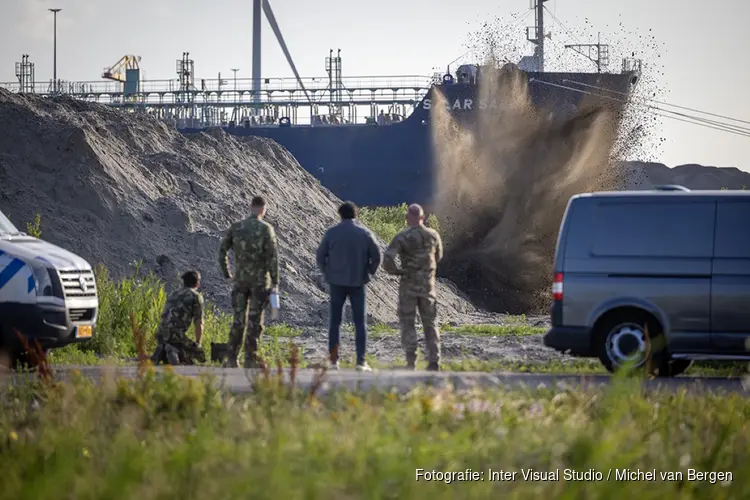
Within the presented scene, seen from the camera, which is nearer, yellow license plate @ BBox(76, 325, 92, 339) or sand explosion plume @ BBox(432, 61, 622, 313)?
yellow license plate @ BBox(76, 325, 92, 339)

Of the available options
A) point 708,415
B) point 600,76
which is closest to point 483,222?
point 600,76

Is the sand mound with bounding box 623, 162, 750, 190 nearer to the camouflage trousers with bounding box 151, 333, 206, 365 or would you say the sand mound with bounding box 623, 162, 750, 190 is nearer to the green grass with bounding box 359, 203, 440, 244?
the green grass with bounding box 359, 203, 440, 244

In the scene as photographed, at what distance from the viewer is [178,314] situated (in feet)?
52.9

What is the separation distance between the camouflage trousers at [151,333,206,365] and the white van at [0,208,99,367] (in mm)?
1021

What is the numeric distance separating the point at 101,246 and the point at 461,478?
23.8 m

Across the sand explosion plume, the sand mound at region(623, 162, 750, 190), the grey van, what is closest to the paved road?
the grey van

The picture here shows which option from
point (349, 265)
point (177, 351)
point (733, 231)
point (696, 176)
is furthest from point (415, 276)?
point (696, 176)

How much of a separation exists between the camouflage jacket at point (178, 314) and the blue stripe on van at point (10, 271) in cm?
200

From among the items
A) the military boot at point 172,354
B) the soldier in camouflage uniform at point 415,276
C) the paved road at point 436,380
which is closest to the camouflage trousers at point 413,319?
the soldier in camouflage uniform at point 415,276

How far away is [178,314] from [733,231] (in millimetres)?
6661

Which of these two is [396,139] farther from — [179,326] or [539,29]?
[179,326]

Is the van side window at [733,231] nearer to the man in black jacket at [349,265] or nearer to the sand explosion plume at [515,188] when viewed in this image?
the man in black jacket at [349,265]

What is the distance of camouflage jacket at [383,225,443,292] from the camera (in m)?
15.7

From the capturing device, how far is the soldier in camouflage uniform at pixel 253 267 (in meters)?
15.5
